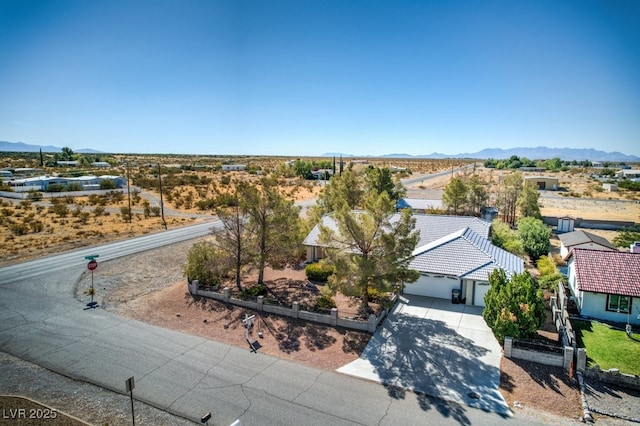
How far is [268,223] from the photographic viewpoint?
26156 millimetres

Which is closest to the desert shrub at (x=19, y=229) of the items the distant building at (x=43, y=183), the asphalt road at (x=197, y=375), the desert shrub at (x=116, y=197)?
the desert shrub at (x=116, y=197)

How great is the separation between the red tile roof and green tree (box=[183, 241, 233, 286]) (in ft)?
71.6

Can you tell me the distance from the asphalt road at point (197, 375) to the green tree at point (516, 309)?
5202 mm

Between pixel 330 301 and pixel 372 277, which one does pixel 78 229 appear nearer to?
pixel 330 301

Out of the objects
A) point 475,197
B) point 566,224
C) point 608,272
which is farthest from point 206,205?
point 608,272

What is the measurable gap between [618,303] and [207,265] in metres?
24.9

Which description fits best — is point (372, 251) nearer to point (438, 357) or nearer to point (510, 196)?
point (438, 357)

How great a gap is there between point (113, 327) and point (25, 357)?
4.06 m

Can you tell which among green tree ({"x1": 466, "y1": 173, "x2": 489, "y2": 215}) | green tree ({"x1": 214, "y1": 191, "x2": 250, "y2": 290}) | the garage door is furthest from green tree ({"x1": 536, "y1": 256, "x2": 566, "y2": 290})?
green tree ({"x1": 214, "y1": 191, "x2": 250, "y2": 290})

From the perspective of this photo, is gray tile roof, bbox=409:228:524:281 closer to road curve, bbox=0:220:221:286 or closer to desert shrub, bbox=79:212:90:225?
road curve, bbox=0:220:221:286

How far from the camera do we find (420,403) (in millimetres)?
14961

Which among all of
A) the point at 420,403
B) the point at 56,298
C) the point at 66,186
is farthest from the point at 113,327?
the point at 66,186

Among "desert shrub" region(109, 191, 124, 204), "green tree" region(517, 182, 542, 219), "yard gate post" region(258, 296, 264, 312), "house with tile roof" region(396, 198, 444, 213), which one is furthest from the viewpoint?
"desert shrub" region(109, 191, 124, 204)

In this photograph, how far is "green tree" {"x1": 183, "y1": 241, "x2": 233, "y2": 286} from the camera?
25.8 meters
